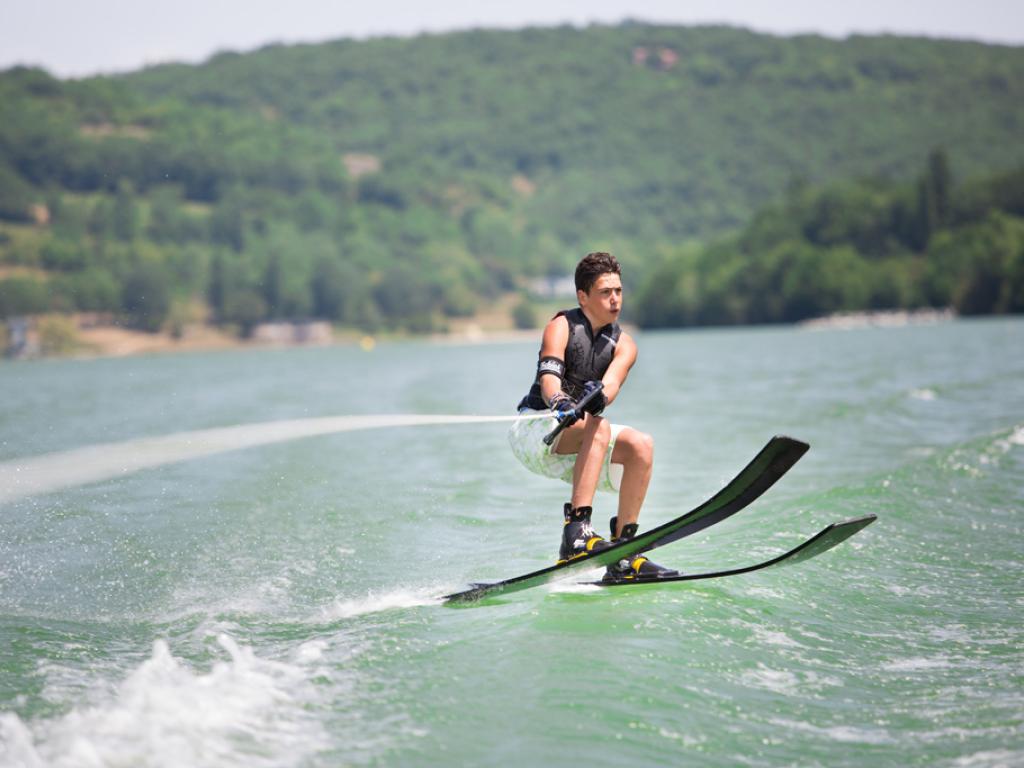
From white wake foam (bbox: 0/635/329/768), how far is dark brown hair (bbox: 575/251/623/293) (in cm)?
282

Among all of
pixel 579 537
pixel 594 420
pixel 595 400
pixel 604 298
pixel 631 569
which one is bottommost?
pixel 631 569

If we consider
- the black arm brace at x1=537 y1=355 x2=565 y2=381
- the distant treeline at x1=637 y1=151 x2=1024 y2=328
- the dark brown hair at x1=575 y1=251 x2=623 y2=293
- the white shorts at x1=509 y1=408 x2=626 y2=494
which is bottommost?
the white shorts at x1=509 y1=408 x2=626 y2=494

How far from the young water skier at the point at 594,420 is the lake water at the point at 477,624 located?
13.8 inches

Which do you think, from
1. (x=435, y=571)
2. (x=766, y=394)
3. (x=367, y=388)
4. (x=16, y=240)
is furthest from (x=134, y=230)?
(x=435, y=571)

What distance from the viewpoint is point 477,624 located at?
6.96 metres

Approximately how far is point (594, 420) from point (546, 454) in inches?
19.1

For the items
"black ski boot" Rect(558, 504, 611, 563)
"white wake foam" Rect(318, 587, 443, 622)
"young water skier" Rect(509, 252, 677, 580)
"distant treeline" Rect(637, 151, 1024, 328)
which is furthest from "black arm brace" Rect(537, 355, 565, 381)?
"distant treeline" Rect(637, 151, 1024, 328)

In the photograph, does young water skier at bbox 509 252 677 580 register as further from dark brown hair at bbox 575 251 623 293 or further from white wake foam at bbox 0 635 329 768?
white wake foam at bbox 0 635 329 768

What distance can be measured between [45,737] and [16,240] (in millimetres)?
Answer: 170076

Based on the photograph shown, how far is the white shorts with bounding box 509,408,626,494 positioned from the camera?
25.2ft

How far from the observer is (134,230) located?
178 m

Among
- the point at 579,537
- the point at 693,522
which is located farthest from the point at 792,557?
the point at 579,537

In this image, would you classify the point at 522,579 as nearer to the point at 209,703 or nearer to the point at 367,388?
the point at 209,703

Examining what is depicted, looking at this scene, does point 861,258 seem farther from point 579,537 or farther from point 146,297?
point 579,537
